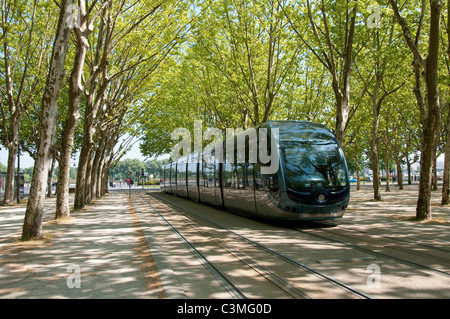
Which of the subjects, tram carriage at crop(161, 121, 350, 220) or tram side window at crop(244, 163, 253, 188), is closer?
tram carriage at crop(161, 121, 350, 220)

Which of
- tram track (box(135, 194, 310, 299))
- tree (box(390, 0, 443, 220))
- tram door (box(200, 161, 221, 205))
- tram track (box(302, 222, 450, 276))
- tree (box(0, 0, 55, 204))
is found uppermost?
tree (box(0, 0, 55, 204))

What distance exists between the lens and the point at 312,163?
434 inches

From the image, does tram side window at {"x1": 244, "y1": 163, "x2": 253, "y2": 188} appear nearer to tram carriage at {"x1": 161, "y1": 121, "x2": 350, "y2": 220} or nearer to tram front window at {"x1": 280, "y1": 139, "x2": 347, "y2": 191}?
tram carriage at {"x1": 161, "y1": 121, "x2": 350, "y2": 220}

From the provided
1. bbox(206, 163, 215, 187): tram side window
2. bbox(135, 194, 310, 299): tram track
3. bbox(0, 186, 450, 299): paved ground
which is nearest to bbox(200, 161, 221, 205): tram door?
bbox(206, 163, 215, 187): tram side window

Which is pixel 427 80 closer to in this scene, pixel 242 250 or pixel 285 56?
Result: pixel 242 250

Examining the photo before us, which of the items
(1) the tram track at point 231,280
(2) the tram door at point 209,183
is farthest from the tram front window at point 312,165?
(2) the tram door at point 209,183

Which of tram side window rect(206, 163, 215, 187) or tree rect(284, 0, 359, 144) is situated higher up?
tree rect(284, 0, 359, 144)

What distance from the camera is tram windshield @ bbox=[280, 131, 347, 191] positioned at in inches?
423

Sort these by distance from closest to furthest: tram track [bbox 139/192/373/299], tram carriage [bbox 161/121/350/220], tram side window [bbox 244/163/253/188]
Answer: tram track [bbox 139/192/373/299], tram carriage [bbox 161/121/350/220], tram side window [bbox 244/163/253/188]

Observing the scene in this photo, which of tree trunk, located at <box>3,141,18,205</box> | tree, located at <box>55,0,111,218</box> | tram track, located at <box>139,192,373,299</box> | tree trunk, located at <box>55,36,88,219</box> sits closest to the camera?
tram track, located at <box>139,192,373,299</box>

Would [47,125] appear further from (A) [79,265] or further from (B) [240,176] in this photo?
(B) [240,176]

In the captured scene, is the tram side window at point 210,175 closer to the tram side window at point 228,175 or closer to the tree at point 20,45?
the tram side window at point 228,175
